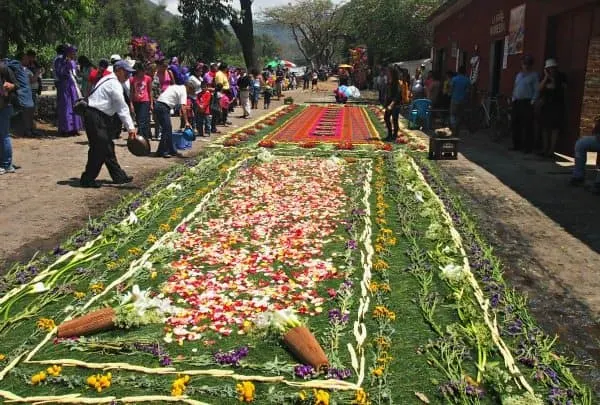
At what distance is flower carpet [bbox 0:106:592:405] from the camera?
3.26 metres

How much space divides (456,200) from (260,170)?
3.32 m

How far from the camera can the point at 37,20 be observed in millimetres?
13031

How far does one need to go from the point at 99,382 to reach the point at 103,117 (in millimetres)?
5480

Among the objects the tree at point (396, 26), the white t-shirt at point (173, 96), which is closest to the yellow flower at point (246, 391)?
the white t-shirt at point (173, 96)

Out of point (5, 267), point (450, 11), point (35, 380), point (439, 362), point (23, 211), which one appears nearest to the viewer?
point (35, 380)

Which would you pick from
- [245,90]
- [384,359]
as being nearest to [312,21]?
[245,90]

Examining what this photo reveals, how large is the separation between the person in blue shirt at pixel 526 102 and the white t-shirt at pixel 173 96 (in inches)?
272

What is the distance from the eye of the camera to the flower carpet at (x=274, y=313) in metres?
3.26

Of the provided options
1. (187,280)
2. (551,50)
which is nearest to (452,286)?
(187,280)

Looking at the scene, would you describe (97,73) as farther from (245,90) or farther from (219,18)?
(219,18)

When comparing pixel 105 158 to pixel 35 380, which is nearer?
pixel 35 380

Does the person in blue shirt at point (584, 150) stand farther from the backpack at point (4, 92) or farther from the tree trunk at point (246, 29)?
the tree trunk at point (246, 29)

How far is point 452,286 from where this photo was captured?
4.65 metres

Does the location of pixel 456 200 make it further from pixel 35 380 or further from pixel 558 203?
pixel 35 380
